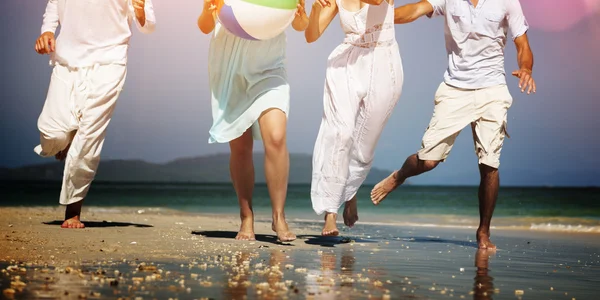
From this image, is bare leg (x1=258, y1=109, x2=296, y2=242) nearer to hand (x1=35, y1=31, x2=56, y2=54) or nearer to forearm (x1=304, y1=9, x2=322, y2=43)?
forearm (x1=304, y1=9, x2=322, y2=43)

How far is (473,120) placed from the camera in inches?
260

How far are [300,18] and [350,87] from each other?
667 millimetres

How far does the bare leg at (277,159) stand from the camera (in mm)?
5926

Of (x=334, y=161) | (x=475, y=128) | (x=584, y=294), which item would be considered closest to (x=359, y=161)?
(x=334, y=161)

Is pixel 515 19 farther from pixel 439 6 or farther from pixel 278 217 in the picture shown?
pixel 278 217

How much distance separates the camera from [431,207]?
23.6m

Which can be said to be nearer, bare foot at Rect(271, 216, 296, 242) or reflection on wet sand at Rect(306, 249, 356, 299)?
reflection on wet sand at Rect(306, 249, 356, 299)

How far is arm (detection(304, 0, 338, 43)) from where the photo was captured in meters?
6.34

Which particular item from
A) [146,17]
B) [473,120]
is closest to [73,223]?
[146,17]

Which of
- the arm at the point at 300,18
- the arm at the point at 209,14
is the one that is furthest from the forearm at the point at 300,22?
the arm at the point at 209,14

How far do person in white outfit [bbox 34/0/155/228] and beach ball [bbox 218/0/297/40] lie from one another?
106 cm

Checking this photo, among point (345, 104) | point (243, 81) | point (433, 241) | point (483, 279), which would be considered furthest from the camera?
point (433, 241)

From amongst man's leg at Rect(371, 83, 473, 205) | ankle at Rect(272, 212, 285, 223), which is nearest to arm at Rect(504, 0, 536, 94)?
man's leg at Rect(371, 83, 473, 205)

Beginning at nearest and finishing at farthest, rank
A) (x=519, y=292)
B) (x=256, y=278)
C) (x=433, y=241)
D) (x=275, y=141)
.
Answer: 1. (x=519, y=292)
2. (x=256, y=278)
3. (x=275, y=141)
4. (x=433, y=241)
